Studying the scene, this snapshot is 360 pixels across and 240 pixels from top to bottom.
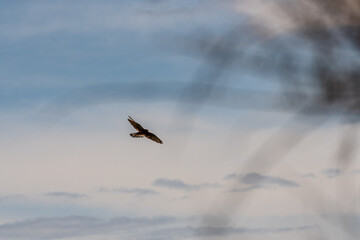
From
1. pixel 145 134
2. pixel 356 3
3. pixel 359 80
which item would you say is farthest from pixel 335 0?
pixel 145 134

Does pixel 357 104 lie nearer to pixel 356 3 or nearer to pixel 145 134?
pixel 356 3

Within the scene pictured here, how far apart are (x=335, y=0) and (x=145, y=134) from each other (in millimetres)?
4439

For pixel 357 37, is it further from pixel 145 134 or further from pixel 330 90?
pixel 145 134

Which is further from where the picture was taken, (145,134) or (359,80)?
(145,134)

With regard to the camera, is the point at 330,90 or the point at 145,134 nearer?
the point at 330,90

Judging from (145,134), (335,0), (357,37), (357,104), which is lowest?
(357,104)

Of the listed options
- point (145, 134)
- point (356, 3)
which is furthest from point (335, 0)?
point (145, 134)

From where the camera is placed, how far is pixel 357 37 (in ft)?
6.73

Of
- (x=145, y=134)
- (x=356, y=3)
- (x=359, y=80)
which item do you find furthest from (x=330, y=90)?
(x=145, y=134)

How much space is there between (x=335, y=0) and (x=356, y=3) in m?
0.11

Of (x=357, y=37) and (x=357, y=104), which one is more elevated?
(x=357, y=37)

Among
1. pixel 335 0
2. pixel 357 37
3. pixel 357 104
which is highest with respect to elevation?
pixel 335 0

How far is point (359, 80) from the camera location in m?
2.07

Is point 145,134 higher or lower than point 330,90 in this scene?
higher
